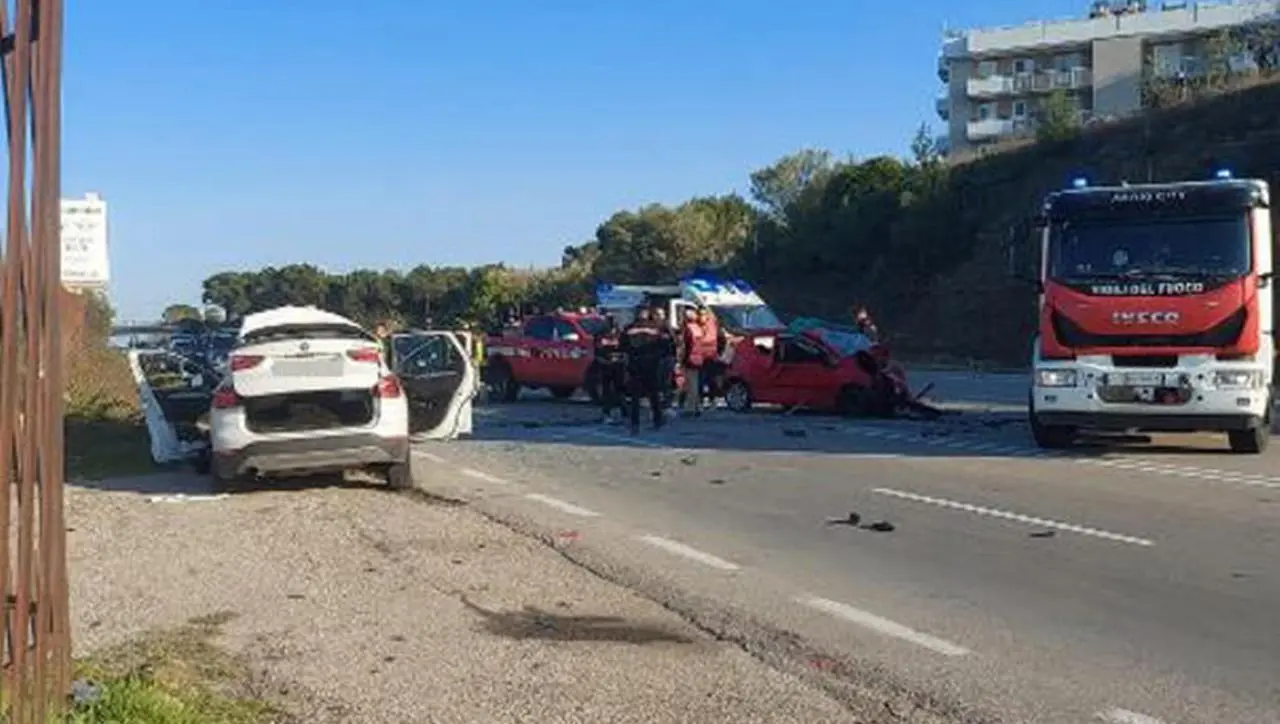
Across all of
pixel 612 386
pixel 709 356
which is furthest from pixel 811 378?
pixel 612 386

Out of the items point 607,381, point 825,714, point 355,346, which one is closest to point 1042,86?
point 607,381

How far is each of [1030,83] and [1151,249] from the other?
266 ft

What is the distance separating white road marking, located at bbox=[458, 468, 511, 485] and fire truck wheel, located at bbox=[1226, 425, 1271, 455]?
7.84 metres

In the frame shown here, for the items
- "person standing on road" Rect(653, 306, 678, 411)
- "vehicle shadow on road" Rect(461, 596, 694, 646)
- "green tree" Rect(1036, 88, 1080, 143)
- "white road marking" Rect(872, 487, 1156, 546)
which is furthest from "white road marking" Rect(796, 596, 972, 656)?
"green tree" Rect(1036, 88, 1080, 143)

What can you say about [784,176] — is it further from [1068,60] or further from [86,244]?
[86,244]

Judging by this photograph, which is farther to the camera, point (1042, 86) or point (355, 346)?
point (1042, 86)

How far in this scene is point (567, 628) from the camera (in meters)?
7.50

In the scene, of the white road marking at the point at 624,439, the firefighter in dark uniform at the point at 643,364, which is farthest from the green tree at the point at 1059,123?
the white road marking at the point at 624,439

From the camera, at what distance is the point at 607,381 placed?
22.5 m

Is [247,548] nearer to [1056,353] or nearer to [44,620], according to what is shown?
[44,620]

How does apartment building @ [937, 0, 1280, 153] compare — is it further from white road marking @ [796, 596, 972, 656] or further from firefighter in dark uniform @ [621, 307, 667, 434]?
white road marking @ [796, 596, 972, 656]

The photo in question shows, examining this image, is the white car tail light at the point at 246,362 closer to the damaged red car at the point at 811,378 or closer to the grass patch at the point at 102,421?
the grass patch at the point at 102,421

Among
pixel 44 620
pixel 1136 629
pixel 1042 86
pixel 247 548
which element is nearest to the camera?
pixel 44 620

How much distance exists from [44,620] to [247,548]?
5917mm
